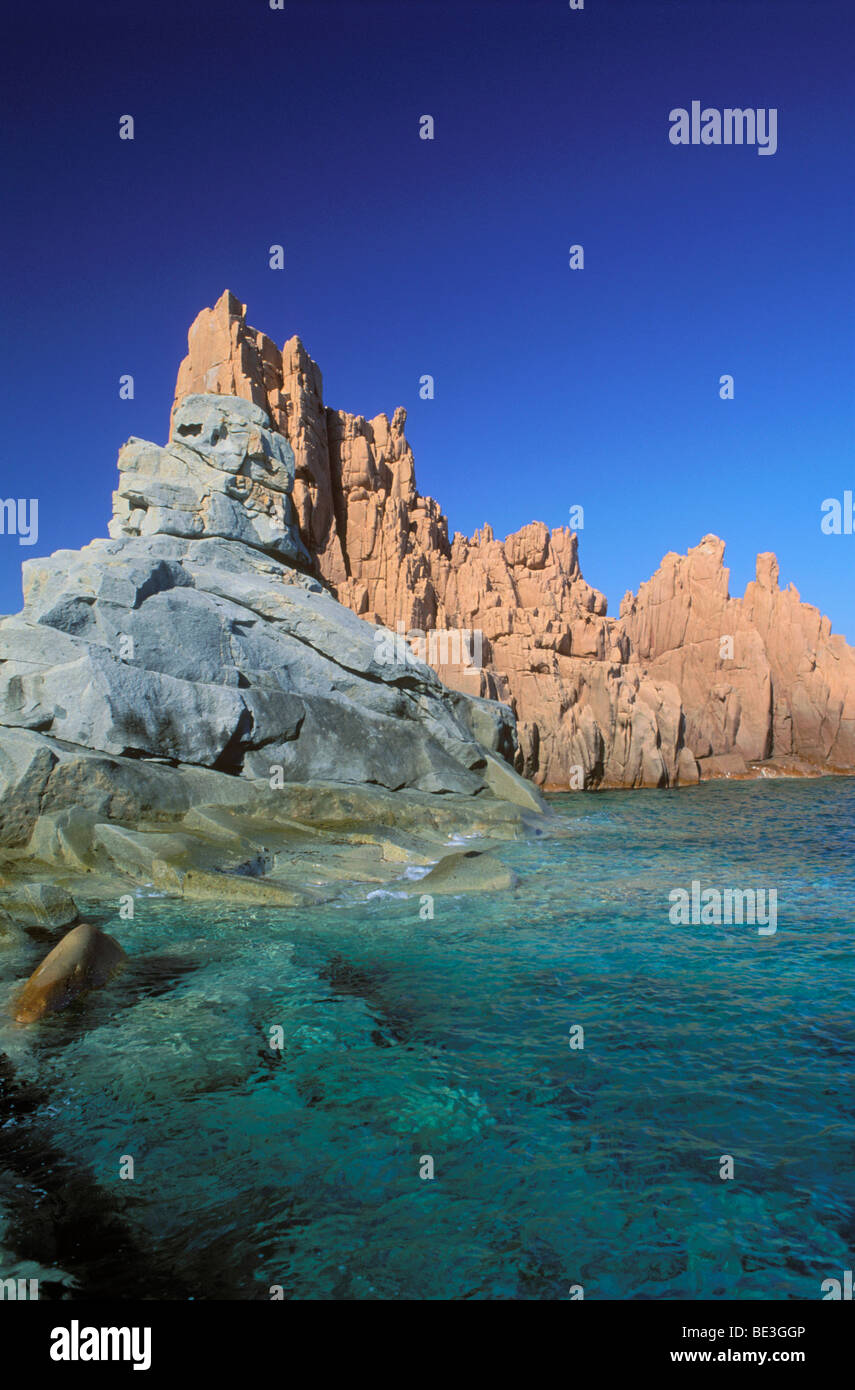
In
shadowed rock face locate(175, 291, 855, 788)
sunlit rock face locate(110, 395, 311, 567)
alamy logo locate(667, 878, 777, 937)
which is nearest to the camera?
alamy logo locate(667, 878, 777, 937)

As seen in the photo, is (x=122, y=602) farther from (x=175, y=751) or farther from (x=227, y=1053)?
(x=227, y=1053)

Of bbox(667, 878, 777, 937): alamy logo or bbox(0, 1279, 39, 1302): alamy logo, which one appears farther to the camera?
bbox(667, 878, 777, 937): alamy logo

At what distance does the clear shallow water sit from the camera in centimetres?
581

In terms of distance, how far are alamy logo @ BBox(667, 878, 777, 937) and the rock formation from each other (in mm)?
8310

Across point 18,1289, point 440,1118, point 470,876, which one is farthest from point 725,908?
point 18,1289

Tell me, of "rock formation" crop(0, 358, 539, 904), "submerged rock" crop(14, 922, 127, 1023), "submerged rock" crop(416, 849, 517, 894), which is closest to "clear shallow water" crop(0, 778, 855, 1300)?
"submerged rock" crop(14, 922, 127, 1023)

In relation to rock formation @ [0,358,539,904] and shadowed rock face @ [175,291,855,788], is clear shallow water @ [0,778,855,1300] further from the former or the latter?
shadowed rock face @ [175,291,855,788]

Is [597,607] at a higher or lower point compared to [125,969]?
higher

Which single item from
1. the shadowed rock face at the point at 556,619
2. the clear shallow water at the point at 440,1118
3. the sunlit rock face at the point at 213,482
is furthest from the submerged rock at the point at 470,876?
the shadowed rock face at the point at 556,619

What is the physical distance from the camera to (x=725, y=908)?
658 inches

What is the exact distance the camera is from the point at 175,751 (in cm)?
2505
